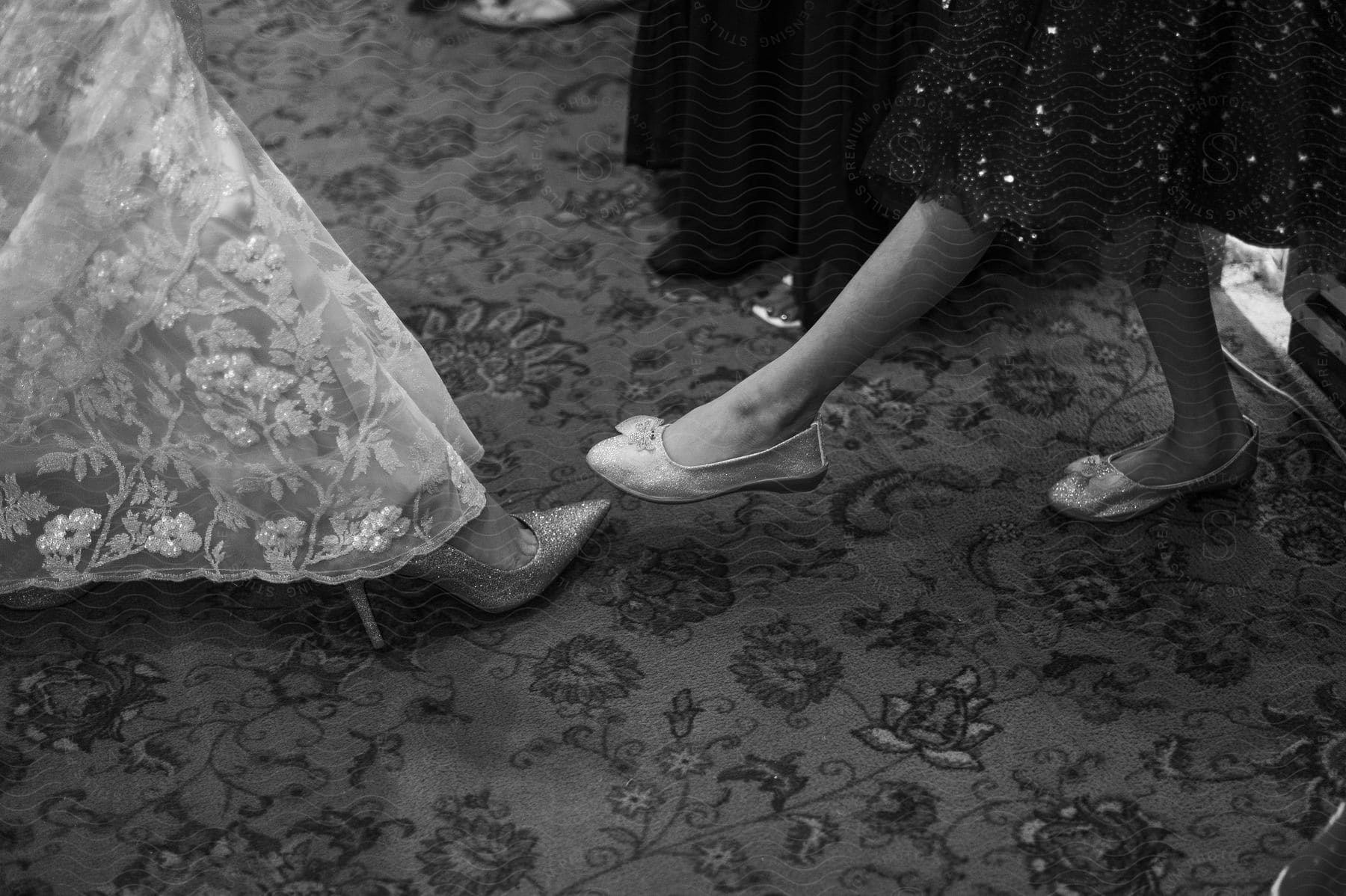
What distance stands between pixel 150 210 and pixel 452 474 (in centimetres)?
32

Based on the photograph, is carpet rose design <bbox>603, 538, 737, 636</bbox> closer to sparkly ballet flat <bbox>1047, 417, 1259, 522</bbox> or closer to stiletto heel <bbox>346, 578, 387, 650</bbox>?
stiletto heel <bbox>346, 578, 387, 650</bbox>

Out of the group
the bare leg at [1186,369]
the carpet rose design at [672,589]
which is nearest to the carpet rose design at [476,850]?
the carpet rose design at [672,589]

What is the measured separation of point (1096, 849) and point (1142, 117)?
62cm

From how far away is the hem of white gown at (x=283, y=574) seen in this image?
109 centimetres

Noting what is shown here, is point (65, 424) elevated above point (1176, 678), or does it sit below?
above

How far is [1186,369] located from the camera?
1.24 metres

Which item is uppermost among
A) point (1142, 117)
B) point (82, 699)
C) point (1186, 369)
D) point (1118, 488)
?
point (1142, 117)

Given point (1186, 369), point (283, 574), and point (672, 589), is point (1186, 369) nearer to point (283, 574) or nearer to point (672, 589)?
point (672, 589)

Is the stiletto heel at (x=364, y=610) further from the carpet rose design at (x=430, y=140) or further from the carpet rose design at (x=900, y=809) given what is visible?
the carpet rose design at (x=430, y=140)

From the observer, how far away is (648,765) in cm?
106

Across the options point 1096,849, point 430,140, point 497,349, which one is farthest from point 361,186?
point 1096,849

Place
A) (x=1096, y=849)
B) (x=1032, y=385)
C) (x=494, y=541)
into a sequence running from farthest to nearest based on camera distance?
(x=1032, y=385) → (x=494, y=541) → (x=1096, y=849)

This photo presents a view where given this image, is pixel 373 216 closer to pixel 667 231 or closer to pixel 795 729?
pixel 667 231

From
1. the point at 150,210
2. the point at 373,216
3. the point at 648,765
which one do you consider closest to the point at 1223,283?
the point at 648,765
